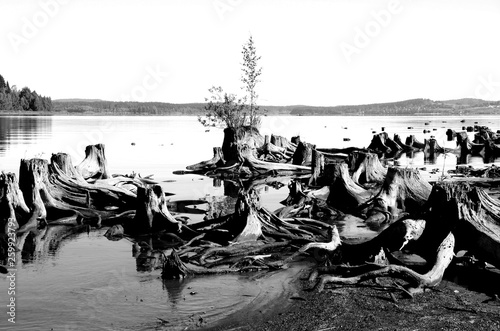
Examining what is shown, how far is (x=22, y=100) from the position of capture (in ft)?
580

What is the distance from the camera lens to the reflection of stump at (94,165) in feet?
59.8

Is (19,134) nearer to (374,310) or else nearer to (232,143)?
(232,143)

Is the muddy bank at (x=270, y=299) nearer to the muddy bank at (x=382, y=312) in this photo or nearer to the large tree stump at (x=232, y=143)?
the muddy bank at (x=382, y=312)

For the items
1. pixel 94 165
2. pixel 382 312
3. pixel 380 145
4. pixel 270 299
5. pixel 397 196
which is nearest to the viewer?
pixel 382 312

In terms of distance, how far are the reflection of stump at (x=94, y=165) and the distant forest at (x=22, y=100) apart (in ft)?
510

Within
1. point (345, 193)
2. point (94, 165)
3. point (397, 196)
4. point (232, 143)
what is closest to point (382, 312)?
point (397, 196)

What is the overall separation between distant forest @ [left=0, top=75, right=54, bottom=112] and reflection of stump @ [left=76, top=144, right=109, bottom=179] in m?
155

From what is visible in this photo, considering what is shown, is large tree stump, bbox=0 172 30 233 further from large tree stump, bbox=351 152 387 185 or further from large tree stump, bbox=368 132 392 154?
large tree stump, bbox=368 132 392 154

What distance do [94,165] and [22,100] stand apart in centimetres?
16967

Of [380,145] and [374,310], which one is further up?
[380,145]

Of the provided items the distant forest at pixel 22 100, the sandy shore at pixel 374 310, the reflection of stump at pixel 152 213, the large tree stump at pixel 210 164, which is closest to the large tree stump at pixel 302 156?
the large tree stump at pixel 210 164

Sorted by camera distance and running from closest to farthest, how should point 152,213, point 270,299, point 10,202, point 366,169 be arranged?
point 270,299 < point 152,213 < point 10,202 < point 366,169

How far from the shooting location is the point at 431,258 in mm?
9578

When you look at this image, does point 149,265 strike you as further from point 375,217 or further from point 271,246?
point 375,217
